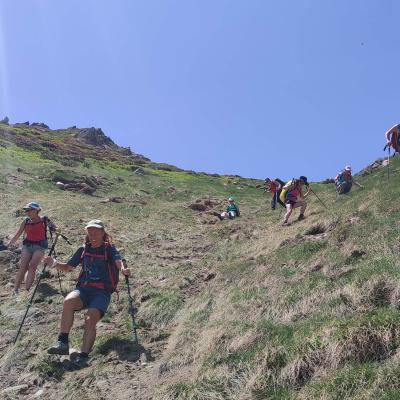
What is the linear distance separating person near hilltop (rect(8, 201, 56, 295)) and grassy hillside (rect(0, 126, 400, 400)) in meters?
0.47

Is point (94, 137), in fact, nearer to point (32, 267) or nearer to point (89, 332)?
point (32, 267)

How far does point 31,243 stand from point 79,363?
556 cm

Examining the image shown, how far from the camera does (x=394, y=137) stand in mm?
15977

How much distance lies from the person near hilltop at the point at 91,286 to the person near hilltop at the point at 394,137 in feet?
34.3

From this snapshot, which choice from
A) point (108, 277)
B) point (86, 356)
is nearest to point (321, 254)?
point (108, 277)

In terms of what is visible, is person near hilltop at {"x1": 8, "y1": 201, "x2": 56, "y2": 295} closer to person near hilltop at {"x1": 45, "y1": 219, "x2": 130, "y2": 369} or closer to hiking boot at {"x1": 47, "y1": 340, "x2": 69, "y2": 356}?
person near hilltop at {"x1": 45, "y1": 219, "x2": 130, "y2": 369}

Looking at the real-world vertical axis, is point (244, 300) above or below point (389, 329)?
above

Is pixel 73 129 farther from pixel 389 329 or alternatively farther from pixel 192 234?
pixel 389 329

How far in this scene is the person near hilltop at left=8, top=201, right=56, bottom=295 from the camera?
12615 millimetres

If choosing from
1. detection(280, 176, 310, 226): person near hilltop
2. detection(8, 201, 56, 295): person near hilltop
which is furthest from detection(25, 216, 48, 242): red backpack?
detection(280, 176, 310, 226): person near hilltop

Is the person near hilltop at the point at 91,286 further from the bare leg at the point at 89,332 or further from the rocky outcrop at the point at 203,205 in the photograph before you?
the rocky outcrop at the point at 203,205

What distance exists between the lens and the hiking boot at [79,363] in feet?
26.1

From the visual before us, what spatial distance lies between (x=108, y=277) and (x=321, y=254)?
4457mm

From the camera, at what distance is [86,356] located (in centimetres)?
818
